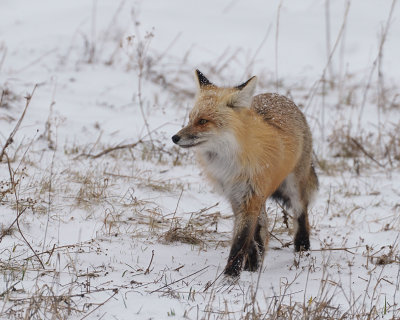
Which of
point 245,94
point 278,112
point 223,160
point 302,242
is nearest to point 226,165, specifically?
point 223,160

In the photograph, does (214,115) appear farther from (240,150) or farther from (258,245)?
(258,245)

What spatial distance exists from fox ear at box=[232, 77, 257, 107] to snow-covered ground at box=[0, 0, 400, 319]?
51.9 inches

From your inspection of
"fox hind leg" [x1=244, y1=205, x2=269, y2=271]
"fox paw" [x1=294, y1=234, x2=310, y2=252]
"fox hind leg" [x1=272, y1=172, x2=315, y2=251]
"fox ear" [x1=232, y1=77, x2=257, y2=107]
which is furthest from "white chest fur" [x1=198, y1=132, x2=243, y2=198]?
"fox paw" [x1=294, y1=234, x2=310, y2=252]

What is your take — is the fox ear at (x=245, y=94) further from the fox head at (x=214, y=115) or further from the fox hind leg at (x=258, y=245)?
the fox hind leg at (x=258, y=245)

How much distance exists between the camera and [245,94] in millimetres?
4559

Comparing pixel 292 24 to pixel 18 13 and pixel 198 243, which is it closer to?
pixel 18 13

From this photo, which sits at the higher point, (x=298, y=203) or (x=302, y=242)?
(x=298, y=203)

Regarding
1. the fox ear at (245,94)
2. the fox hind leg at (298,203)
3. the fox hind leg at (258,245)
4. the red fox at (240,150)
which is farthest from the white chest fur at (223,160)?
the fox hind leg at (298,203)

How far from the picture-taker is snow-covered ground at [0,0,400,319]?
3.83m

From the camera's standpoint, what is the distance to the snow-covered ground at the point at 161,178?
3.83 meters

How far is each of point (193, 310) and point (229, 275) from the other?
3.02 ft

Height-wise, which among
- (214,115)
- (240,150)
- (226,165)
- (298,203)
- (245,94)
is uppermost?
(245,94)

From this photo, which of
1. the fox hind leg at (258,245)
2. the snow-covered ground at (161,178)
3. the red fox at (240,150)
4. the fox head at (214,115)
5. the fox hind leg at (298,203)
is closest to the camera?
the snow-covered ground at (161,178)

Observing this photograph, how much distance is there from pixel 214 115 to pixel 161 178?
2.63m
